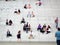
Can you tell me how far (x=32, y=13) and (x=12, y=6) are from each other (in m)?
0.41

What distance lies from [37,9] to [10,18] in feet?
1.79

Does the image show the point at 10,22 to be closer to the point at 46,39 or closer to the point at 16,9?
the point at 16,9

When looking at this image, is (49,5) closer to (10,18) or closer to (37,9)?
(37,9)

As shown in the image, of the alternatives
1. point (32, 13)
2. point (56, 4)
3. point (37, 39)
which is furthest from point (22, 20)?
point (56, 4)

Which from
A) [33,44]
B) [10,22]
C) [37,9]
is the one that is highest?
[37,9]

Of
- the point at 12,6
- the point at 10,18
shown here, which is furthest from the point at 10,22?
the point at 12,6

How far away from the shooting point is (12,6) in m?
3.50

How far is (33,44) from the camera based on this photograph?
3434 millimetres

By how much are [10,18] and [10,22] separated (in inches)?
3.0

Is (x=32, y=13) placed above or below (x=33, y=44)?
above

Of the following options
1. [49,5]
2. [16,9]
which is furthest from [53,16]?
[16,9]

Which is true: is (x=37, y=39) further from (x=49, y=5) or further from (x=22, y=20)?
(x=49, y=5)

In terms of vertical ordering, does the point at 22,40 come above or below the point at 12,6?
below

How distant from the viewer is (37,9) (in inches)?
136
